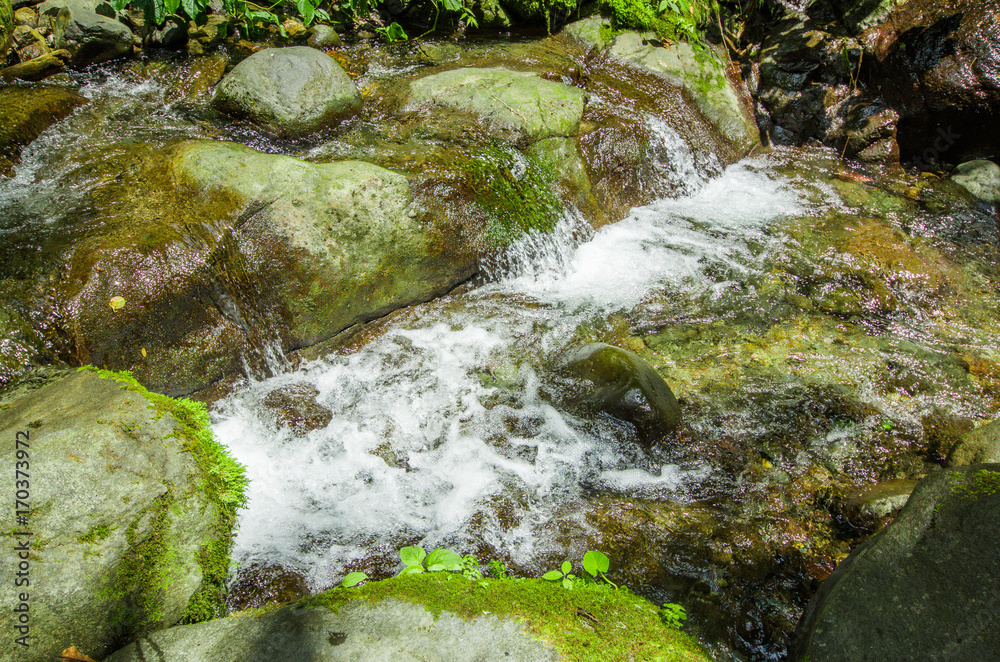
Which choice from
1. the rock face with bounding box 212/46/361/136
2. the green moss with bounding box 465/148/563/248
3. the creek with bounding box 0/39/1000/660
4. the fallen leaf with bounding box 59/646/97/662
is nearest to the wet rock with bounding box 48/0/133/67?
the creek with bounding box 0/39/1000/660

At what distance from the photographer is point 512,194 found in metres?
5.75

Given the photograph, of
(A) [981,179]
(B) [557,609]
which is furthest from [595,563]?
(A) [981,179]

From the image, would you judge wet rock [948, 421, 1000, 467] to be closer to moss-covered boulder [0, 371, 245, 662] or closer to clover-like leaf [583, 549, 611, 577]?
clover-like leaf [583, 549, 611, 577]

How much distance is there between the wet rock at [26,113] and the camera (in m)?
4.86

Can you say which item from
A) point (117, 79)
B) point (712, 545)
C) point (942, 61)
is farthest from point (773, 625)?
point (942, 61)

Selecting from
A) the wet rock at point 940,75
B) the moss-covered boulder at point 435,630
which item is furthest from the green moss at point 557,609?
the wet rock at point 940,75

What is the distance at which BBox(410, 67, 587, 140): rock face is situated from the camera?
6.26m

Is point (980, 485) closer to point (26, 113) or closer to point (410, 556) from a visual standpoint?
point (410, 556)

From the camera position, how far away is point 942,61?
→ 759cm

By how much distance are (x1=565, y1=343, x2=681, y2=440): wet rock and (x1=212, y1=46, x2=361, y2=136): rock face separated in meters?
3.87

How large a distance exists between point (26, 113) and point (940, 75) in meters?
10.9

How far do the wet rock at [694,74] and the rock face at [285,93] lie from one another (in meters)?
4.24

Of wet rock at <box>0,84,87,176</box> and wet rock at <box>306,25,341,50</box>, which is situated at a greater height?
wet rock at <box>306,25,341,50</box>

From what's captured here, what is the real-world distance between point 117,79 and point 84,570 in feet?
20.1
